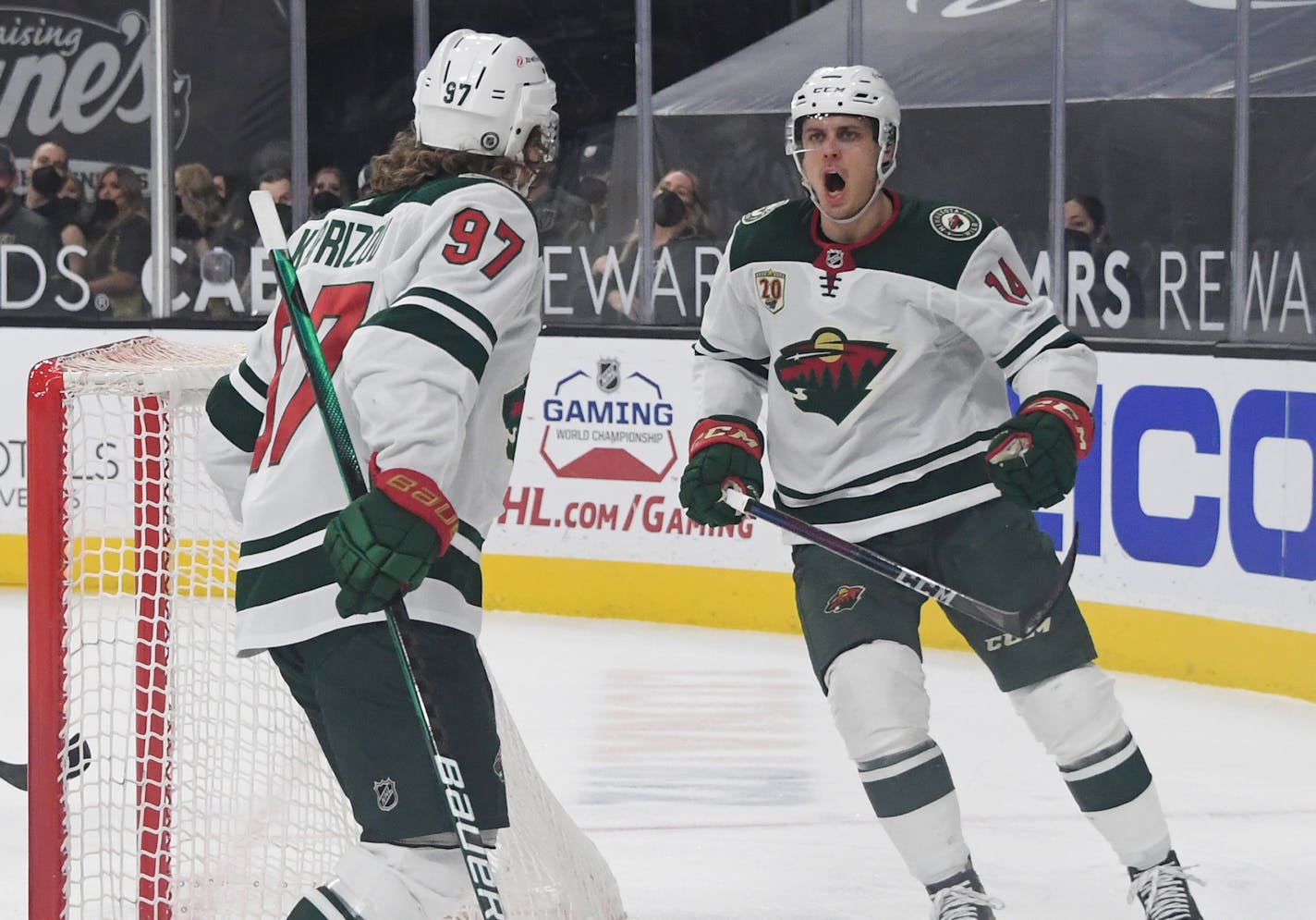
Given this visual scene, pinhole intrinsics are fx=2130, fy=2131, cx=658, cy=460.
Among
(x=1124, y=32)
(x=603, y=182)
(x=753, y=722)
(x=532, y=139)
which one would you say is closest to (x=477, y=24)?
(x=603, y=182)

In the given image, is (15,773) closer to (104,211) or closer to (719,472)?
(719,472)

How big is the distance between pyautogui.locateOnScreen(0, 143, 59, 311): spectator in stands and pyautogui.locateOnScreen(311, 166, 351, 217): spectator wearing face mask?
2.99 feet

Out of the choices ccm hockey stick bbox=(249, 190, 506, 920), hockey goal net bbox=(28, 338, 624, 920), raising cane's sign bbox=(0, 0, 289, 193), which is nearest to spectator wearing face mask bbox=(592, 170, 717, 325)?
raising cane's sign bbox=(0, 0, 289, 193)

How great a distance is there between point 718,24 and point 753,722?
2962 millimetres

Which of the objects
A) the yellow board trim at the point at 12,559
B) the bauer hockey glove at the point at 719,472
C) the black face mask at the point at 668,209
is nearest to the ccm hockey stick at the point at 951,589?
the bauer hockey glove at the point at 719,472

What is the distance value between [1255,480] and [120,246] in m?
3.90

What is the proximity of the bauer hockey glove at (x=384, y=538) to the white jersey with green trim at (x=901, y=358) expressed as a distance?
94 centimetres

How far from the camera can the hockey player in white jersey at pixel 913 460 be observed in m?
2.71

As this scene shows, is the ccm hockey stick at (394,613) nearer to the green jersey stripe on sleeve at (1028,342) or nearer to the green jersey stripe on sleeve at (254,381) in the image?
the green jersey stripe on sleeve at (254,381)

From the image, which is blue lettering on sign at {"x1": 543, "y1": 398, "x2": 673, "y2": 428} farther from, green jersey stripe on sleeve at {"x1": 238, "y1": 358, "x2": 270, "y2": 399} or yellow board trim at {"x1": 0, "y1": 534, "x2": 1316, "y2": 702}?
green jersey stripe on sleeve at {"x1": 238, "y1": 358, "x2": 270, "y2": 399}

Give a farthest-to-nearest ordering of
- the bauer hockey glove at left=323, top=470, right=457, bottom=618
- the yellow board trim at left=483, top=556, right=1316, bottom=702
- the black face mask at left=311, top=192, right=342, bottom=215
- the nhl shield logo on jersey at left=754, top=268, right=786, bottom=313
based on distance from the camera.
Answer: the black face mask at left=311, top=192, right=342, bottom=215, the yellow board trim at left=483, top=556, right=1316, bottom=702, the nhl shield logo on jersey at left=754, top=268, right=786, bottom=313, the bauer hockey glove at left=323, top=470, right=457, bottom=618

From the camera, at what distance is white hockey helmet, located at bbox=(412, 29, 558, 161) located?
2197 millimetres

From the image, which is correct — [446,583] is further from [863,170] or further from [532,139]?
[863,170]

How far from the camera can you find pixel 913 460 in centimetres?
280
